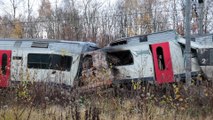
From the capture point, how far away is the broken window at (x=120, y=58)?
14.6 metres

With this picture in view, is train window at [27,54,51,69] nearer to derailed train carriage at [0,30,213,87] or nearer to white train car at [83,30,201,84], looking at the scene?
derailed train carriage at [0,30,213,87]

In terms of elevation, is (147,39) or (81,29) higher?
(81,29)

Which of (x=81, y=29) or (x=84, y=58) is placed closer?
(x=84, y=58)

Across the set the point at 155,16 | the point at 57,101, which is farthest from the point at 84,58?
the point at 155,16

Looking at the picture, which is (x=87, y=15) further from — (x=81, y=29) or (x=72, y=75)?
(x=72, y=75)

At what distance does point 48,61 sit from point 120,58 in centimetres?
284

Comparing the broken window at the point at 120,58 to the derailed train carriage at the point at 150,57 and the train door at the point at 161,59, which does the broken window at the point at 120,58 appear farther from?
the train door at the point at 161,59

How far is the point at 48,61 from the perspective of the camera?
49.0 ft

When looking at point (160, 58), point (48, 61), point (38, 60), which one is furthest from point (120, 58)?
point (38, 60)

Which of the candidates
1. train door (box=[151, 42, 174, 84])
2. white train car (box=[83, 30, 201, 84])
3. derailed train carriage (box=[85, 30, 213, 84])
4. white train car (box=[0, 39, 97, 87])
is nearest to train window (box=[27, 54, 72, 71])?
white train car (box=[0, 39, 97, 87])

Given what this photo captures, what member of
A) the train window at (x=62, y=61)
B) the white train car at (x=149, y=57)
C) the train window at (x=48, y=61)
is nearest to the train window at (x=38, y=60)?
the train window at (x=48, y=61)

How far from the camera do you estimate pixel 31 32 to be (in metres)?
44.5

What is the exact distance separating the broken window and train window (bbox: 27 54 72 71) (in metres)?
1.60

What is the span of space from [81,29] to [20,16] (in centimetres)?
1103
